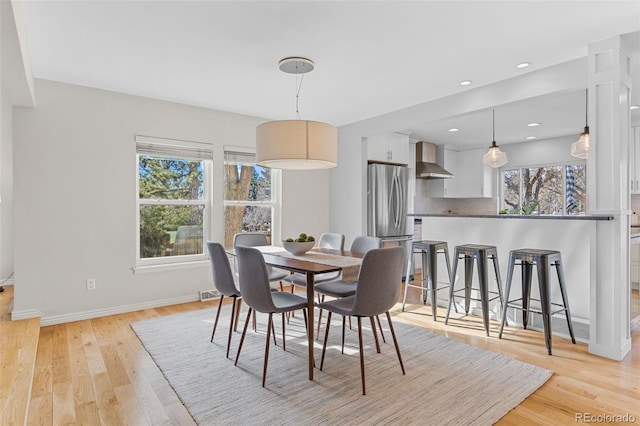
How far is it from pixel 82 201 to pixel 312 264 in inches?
107

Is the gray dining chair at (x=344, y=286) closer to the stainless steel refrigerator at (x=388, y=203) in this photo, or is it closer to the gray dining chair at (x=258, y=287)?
the gray dining chair at (x=258, y=287)

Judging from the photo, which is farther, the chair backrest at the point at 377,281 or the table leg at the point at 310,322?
the table leg at the point at 310,322

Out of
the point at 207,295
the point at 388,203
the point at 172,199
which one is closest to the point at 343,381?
the point at 207,295

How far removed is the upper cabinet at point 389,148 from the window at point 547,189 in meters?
1.96

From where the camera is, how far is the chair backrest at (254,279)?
2.38 meters

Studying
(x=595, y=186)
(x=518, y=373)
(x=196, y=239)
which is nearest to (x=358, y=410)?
(x=518, y=373)

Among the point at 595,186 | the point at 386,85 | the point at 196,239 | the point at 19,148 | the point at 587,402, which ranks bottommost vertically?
the point at 587,402

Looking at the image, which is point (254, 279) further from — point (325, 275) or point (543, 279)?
point (543, 279)

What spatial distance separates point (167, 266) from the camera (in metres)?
4.34

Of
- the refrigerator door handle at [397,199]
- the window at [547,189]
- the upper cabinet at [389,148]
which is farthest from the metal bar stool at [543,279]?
the window at [547,189]

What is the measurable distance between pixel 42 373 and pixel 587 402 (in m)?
3.56

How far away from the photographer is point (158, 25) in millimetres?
2545

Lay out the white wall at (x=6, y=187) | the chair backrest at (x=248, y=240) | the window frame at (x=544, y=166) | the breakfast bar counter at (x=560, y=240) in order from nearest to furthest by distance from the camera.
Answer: the breakfast bar counter at (x=560, y=240)
the chair backrest at (x=248, y=240)
the white wall at (x=6, y=187)
the window frame at (x=544, y=166)

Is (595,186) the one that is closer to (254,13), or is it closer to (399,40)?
(399,40)
